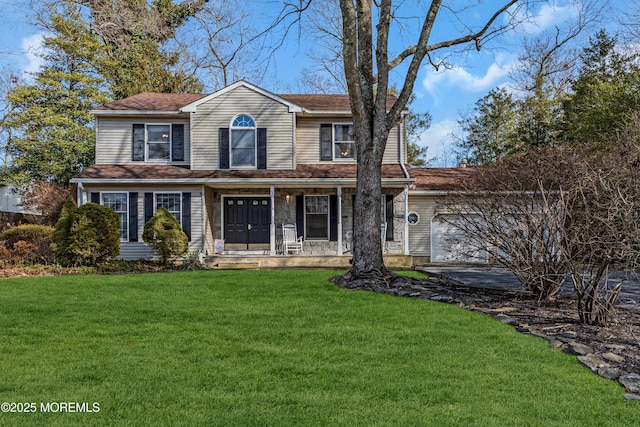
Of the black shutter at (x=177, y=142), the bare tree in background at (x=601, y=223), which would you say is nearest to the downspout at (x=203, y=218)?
the black shutter at (x=177, y=142)

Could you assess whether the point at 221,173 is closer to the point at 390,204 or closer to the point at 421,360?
the point at 390,204

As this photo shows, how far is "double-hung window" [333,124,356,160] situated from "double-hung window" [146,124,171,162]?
5832 mm

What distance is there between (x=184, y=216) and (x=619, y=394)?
44.1 ft

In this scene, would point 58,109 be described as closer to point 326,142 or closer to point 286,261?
point 326,142

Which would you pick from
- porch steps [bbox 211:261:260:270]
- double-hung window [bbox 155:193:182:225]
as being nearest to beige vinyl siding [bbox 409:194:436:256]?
porch steps [bbox 211:261:260:270]

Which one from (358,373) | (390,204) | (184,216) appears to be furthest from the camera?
(390,204)

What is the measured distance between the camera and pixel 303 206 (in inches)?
643

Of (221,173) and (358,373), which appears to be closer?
(358,373)

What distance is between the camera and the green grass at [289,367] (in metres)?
3.20

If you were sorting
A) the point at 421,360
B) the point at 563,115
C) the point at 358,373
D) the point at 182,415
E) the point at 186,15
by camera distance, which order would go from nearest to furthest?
the point at 182,415 → the point at 358,373 → the point at 421,360 → the point at 563,115 → the point at 186,15

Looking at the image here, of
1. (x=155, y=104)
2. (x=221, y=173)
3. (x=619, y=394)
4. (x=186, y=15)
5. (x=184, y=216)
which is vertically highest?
(x=186, y=15)

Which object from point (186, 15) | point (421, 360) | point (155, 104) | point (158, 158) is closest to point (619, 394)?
point (421, 360)

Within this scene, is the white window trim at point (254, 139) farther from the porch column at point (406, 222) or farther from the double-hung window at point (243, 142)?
the porch column at point (406, 222)

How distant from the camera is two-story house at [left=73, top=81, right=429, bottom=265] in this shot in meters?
15.1
